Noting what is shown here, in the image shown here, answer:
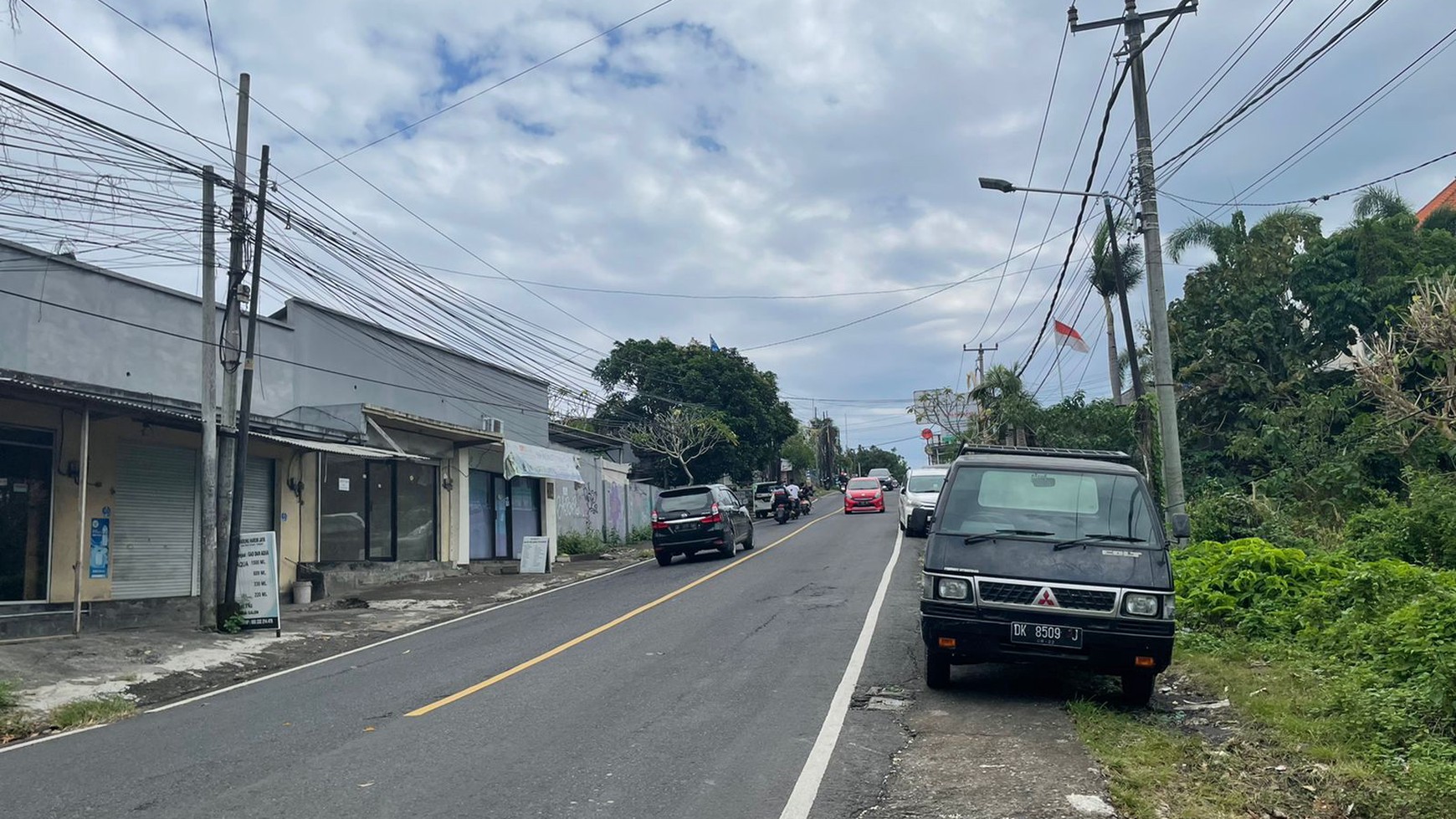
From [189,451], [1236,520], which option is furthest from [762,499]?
[189,451]

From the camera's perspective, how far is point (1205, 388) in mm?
30547

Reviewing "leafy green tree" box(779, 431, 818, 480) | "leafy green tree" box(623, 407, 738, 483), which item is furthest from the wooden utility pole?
"leafy green tree" box(779, 431, 818, 480)

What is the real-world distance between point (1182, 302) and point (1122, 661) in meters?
28.9

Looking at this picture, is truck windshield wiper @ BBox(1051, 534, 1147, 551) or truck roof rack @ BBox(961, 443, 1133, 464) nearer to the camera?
truck windshield wiper @ BBox(1051, 534, 1147, 551)

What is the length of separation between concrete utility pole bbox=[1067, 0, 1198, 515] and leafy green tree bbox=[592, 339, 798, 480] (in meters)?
29.9

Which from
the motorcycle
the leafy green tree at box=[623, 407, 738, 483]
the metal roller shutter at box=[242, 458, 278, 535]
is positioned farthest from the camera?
the leafy green tree at box=[623, 407, 738, 483]

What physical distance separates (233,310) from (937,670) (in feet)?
37.5

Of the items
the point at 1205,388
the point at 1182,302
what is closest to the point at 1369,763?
the point at 1205,388

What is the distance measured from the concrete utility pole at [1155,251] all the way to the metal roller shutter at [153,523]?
50.1 ft

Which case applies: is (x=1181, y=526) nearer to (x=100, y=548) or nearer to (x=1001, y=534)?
(x=1001, y=534)

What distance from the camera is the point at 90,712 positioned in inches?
354

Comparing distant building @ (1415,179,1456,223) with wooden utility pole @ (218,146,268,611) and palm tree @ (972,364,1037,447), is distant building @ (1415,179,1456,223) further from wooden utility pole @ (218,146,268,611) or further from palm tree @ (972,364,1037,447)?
wooden utility pole @ (218,146,268,611)

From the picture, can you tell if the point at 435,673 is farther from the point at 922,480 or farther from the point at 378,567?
the point at 922,480

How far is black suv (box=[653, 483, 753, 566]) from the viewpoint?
22484mm
